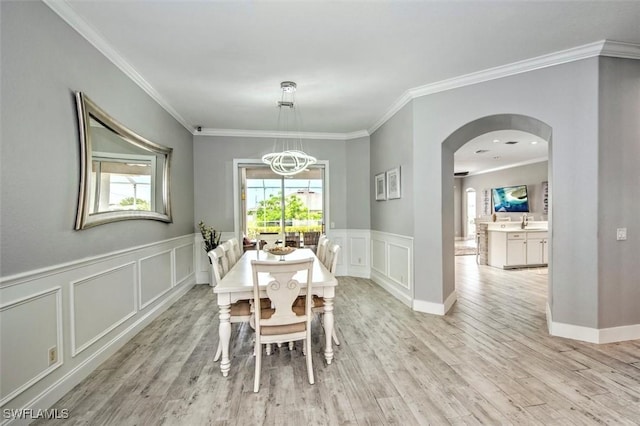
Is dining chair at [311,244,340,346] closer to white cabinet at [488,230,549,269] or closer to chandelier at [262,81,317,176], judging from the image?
chandelier at [262,81,317,176]

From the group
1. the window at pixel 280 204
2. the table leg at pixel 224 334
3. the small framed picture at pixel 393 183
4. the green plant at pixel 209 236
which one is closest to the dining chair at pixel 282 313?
the table leg at pixel 224 334

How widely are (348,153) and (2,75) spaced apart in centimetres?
473

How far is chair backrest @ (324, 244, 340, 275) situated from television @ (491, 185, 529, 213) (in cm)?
866

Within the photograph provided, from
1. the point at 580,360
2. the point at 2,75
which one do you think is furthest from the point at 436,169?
the point at 2,75

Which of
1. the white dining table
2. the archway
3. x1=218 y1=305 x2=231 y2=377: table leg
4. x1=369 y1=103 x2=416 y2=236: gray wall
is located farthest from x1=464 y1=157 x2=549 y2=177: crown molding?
x1=218 y1=305 x2=231 y2=377: table leg

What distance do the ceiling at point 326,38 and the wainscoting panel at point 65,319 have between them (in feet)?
6.15

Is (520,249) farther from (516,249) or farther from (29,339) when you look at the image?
(29,339)

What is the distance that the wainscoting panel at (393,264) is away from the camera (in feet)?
13.0

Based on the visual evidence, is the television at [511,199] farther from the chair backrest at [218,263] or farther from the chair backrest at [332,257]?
the chair backrest at [218,263]

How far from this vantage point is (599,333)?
9.18 ft

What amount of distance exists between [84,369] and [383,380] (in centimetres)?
232

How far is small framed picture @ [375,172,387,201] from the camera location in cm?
472

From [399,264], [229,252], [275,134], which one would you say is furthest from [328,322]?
[275,134]

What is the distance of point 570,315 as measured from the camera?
2.91 metres
